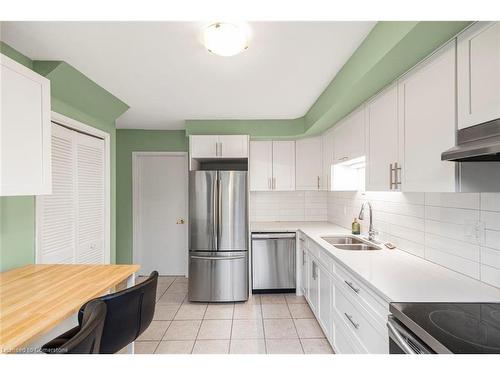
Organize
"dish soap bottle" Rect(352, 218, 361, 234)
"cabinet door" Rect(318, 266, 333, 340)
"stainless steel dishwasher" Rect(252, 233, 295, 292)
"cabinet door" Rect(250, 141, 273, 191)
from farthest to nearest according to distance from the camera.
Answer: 1. "cabinet door" Rect(250, 141, 273, 191)
2. "stainless steel dishwasher" Rect(252, 233, 295, 292)
3. "dish soap bottle" Rect(352, 218, 361, 234)
4. "cabinet door" Rect(318, 266, 333, 340)

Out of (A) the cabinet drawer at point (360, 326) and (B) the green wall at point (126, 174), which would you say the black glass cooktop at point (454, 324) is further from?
(B) the green wall at point (126, 174)

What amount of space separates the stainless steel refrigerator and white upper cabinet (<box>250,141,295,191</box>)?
0.57 meters

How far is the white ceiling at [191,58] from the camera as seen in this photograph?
148 cm

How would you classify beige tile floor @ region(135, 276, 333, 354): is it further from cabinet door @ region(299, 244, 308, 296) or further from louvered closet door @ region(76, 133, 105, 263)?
louvered closet door @ region(76, 133, 105, 263)

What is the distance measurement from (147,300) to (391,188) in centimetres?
165

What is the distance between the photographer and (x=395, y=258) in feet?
6.29

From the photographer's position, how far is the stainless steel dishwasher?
3.36 meters

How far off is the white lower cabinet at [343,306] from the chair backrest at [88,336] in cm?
126

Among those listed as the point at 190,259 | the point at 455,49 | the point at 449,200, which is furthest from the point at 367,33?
the point at 190,259

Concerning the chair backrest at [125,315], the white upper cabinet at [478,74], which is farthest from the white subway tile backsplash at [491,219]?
the chair backrest at [125,315]

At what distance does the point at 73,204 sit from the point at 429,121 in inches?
108

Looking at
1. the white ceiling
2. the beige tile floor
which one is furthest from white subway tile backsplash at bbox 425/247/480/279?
the white ceiling
